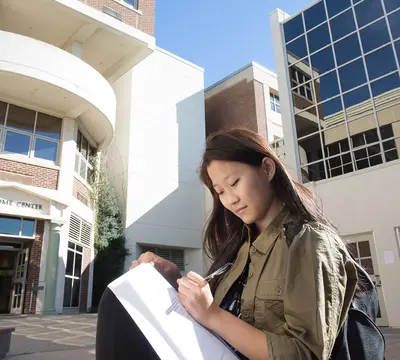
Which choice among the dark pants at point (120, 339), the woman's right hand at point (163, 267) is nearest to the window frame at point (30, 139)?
the woman's right hand at point (163, 267)

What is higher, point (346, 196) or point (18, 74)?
point (18, 74)

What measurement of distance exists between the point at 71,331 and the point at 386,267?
6689 millimetres

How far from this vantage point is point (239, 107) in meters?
18.9

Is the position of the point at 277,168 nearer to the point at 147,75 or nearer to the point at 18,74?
the point at 18,74

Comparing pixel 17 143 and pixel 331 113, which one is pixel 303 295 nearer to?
pixel 331 113

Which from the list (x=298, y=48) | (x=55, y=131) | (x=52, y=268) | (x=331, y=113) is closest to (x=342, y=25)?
(x=298, y=48)

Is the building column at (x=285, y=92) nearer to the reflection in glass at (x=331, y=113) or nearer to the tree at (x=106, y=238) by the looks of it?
the reflection in glass at (x=331, y=113)

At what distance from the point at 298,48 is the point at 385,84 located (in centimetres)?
307

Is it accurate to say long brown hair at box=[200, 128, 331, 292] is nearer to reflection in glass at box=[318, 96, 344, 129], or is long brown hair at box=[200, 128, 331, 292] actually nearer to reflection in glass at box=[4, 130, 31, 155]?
reflection in glass at box=[318, 96, 344, 129]

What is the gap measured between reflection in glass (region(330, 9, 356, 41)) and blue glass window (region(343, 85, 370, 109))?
1.72 m

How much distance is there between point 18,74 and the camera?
29.7ft

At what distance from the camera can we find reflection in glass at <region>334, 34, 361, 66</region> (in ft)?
32.9

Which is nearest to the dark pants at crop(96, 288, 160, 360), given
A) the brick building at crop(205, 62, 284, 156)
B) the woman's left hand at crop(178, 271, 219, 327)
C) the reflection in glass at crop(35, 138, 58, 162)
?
the woman's left hand at crop(178, 271, 219, 327)

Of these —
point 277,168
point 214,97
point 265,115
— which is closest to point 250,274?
point 277,168
